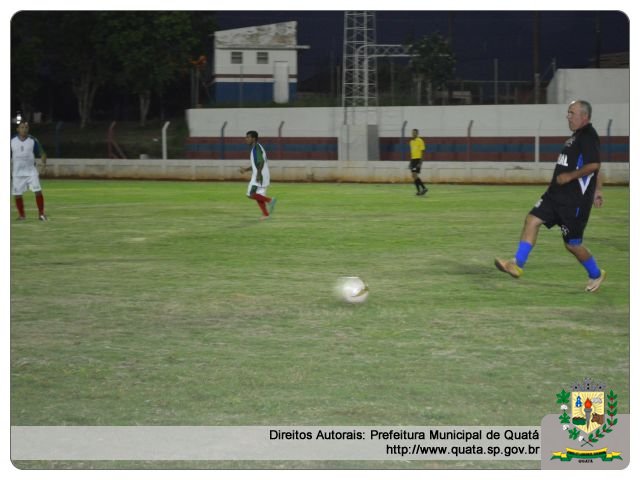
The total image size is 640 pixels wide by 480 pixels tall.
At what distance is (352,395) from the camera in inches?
247

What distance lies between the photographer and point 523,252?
10.6m

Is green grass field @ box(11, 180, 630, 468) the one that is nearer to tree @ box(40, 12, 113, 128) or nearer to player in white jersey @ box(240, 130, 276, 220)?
player in white jersey @ box(240, 130, 276, 220)

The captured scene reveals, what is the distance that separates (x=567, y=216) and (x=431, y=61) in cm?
3773

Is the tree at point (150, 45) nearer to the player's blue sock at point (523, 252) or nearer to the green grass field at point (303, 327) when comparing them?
the green grass field at point (303, 327)

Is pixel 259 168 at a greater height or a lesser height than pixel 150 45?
lesser

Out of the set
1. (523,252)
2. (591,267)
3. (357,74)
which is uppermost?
(357,74)

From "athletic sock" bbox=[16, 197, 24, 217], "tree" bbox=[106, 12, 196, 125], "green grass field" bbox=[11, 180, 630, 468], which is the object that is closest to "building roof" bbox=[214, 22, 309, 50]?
"tree" bbox=[106, 12, 196, 125]

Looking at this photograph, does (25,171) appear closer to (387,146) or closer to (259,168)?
(259,168)

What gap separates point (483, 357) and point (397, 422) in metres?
1.80

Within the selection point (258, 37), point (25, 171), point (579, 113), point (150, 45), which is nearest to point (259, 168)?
point (25, 171)

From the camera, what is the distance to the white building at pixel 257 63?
55.6 m

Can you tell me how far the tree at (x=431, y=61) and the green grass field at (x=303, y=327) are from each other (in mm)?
30558

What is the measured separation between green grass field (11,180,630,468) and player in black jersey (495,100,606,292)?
50 centimetres

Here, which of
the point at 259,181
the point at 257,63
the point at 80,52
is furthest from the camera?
the point at 80,52
